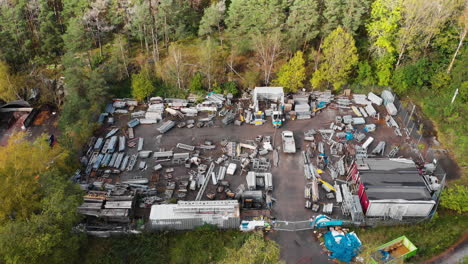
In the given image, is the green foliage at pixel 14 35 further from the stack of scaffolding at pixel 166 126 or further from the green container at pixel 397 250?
the green container at pixel 397 250

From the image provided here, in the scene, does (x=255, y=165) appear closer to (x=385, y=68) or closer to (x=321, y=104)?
(x=321, y=104)

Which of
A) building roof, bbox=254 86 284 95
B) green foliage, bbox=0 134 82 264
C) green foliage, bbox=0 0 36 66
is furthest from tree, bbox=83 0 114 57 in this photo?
green foliage, bbox=0 134 82 264

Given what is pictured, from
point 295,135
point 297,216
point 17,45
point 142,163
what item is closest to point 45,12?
point 17,45

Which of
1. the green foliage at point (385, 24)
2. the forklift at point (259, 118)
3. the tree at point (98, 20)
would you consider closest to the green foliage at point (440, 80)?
the green foliage at point (385, 24)

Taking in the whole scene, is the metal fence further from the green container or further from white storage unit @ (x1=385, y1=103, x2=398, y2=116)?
white storage unit @ (x1=385, y1=103, x2=398, y2=116)

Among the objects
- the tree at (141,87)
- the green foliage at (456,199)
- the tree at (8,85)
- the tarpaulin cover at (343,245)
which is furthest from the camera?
the tree at (141,87)

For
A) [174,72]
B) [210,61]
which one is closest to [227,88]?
[210,61]
